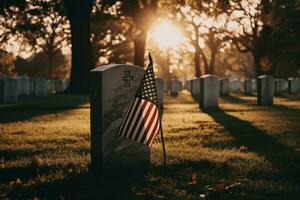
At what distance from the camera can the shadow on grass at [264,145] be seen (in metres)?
7.96

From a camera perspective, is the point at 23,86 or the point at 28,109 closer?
the point at 28,109

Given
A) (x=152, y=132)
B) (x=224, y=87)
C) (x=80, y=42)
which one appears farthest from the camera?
(x=224, y=87)

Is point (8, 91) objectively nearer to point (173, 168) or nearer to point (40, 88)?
point (40, 88)

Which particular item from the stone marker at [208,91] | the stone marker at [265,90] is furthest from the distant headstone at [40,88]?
the stone marker at [265,90]

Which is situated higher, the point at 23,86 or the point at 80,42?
the point at 80,42

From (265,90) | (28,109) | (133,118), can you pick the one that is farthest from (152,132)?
(265,90)

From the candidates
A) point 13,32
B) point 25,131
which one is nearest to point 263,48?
point 13,32

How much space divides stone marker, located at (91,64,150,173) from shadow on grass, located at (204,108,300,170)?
2391 mm

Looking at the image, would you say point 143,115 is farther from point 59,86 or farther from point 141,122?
point 59,86

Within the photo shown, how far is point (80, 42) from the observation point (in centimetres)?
3297

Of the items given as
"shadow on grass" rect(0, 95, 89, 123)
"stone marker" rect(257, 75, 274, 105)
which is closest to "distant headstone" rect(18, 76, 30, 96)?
"shadow on grass" rect(0, 95, 89, 123)

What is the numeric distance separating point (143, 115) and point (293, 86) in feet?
122

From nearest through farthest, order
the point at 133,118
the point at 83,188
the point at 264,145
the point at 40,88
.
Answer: the point at 83,188 → the point at 133,118 → the point at 264,145 → the point at 40,88

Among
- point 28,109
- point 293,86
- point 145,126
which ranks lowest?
point 28,109
